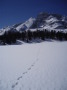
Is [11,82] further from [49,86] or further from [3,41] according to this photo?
[3,41]

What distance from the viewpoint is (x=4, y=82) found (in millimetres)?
7113

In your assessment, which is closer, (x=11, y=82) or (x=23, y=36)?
(x=11, y=82)

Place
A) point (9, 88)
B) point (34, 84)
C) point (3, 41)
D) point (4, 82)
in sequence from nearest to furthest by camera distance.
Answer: point (9, 88)
point (34, 84)
point (4, 82)
point (3, 41)

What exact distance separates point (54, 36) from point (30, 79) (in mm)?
95727

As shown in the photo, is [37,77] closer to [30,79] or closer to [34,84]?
[30,79]

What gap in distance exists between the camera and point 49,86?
634 cm

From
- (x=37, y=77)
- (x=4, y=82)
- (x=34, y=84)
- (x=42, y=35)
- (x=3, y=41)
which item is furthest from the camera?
(x=42, y=35)

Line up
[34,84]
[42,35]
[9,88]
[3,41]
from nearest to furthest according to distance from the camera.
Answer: [9,88], [34,84], [3,41], [42,35]

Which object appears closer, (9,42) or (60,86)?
(60,86)

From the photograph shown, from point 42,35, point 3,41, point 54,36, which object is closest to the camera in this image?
point 3,41

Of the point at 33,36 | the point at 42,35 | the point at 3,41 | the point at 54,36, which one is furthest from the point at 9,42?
the point at 54,36

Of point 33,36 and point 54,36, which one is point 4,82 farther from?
point 54,36

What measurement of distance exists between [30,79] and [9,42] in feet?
231

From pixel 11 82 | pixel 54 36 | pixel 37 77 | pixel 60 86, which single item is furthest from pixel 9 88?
pixel 54 36
